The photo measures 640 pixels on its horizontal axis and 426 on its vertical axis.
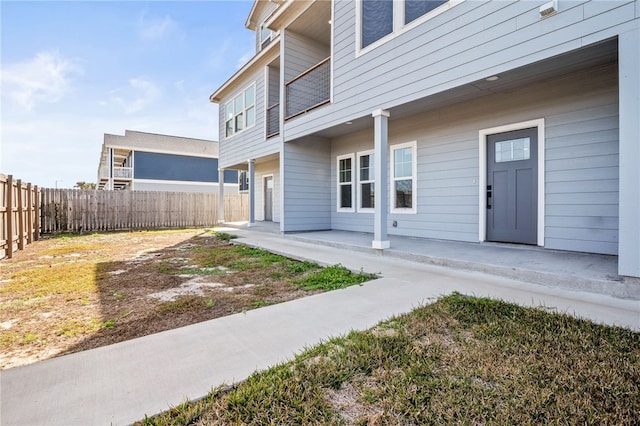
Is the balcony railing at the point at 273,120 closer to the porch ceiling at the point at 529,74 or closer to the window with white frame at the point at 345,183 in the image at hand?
the window with white frame at the point at 345,183

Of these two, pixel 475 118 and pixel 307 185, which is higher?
pixel 475 118

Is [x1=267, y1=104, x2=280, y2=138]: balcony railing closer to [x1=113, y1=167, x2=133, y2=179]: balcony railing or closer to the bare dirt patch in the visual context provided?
the bare dirt patch

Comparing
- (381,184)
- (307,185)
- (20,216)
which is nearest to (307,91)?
(307,185)

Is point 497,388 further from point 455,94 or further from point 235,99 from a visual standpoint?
point 235,99

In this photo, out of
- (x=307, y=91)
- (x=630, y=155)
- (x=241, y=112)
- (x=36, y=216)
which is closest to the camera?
(x=630, y=155)

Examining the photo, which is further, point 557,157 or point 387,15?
point 387,15

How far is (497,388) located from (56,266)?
664cm

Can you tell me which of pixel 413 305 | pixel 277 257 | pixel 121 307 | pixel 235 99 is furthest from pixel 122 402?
pixel 235 99

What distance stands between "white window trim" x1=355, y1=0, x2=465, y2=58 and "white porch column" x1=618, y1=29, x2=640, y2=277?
2329 mm

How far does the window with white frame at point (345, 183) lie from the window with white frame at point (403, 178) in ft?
4.94

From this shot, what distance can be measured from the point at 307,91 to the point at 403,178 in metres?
3.92

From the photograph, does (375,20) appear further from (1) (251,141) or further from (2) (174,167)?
(2) (174,167)

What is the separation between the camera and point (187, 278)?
15.0 ft

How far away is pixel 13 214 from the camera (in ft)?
21.4
